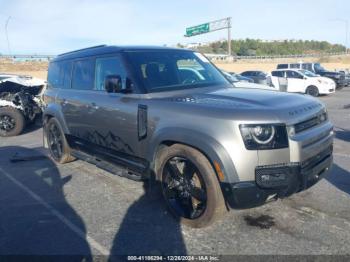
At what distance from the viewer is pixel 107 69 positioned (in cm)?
502

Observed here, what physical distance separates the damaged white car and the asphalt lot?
490 centimetres

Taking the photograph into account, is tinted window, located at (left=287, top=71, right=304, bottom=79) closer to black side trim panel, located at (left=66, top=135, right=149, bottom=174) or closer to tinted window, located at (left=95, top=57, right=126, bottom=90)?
black side trim panel, located at (left=66, top=135, right=149, bottom=174)

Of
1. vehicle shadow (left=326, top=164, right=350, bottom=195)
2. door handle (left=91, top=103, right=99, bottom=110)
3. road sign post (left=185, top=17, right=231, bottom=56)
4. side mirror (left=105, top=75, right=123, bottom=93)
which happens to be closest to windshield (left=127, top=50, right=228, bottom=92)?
side mirror (left=105, top=75, right=123, bottom=93)

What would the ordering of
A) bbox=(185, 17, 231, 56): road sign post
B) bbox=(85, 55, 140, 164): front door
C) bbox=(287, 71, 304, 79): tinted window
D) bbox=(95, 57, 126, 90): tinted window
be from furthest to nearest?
1. bbox=(185, 17, 231, 56): road sign post
2. bbox=(287, 71, 304, 79): tinted window
3. bbox=(95, 57, 126, 90): tinted window
4. bbox=(85, 55, 140, 164): front door

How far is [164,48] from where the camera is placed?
5.22m

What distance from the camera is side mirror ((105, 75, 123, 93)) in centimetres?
434

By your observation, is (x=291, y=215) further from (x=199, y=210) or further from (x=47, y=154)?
(x=47, y=154)

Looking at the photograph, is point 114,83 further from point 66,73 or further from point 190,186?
point 66,73

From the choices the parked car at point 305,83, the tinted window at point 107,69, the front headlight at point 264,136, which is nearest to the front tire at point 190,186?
the front headlight at point 264,136

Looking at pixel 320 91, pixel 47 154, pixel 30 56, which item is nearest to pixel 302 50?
pixel 30 56

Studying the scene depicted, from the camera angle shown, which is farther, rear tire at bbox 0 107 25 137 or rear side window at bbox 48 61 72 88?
rear tire at bbox 0 107 25 137

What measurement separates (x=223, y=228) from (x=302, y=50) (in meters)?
133

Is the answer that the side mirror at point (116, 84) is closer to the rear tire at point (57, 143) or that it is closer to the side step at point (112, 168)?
the side step at point (112, 168)

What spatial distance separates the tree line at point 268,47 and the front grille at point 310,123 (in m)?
113
